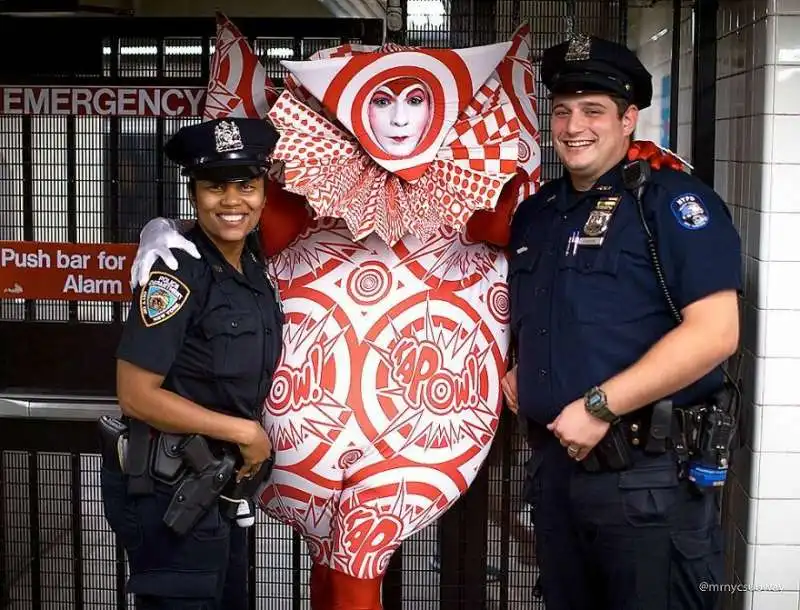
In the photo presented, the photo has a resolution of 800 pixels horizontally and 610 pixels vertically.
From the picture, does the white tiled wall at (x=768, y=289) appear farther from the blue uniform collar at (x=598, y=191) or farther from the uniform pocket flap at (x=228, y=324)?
the uniform pocket flap at (x=228, y=324)

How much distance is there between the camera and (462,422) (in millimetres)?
2699

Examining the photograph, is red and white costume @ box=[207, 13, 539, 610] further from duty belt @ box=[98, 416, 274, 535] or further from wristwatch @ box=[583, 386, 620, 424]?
wristwatch @ box=[583, 386, 620, 424]

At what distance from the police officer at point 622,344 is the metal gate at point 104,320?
21.6 inches

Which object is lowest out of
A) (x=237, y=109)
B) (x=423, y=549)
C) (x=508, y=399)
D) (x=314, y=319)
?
(x=423, y=549)

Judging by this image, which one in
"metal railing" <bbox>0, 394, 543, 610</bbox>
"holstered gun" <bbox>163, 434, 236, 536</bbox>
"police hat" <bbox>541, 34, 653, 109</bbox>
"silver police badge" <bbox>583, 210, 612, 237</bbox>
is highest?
"police hat" <bbox>541, 34, 653, 109</bbox>

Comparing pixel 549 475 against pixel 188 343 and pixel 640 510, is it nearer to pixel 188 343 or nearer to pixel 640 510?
pixel 640 510

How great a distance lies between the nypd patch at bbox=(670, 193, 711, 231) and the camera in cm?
246

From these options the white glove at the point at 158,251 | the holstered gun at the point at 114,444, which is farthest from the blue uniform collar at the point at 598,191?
the holstered gun at the point at 114,444

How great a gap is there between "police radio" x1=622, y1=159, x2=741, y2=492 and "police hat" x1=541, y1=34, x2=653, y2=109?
16 cm

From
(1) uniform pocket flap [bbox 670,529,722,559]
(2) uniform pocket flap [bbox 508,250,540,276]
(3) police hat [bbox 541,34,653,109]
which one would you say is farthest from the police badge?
(1) uniform pocket flap [bbox 670,529,722,559]

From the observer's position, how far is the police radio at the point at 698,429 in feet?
8.18

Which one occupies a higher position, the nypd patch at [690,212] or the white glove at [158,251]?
the nypd patch at [690,212]

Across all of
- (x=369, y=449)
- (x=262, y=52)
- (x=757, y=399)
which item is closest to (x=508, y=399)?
(x=369, y=449)

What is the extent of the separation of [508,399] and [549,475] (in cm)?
21
